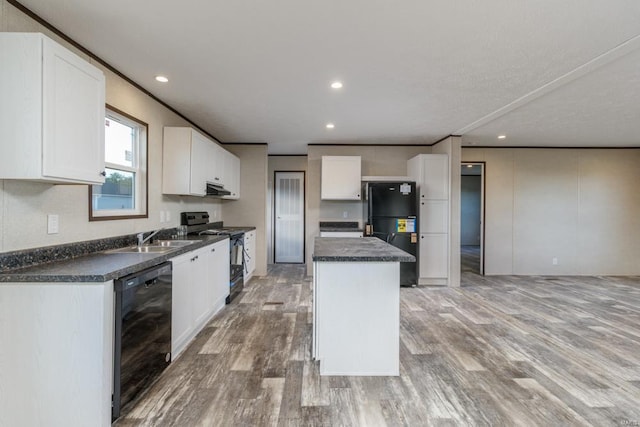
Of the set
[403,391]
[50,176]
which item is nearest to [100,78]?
[50,176]

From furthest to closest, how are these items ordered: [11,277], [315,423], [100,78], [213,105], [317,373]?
[213,105] → [317,373] → [100,78] → [315,423] → [11,277]

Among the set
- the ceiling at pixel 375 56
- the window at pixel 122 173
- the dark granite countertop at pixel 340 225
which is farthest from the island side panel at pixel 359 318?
the dark granite countertop at pixel 340 225

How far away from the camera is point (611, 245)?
5.83 m

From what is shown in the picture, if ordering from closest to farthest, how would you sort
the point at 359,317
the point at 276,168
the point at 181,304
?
the point at 359,317
the point at 181,304
the point at 276,168

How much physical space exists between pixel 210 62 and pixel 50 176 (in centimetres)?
145

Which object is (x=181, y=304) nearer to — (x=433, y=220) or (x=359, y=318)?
(x=359, y=318)

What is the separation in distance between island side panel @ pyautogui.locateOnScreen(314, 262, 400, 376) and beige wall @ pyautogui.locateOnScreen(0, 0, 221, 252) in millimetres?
1837

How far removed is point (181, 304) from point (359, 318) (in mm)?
1506

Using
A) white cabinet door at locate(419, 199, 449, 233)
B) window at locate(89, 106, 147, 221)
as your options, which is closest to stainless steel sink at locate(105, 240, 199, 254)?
window at locate(89, 106, 147, 221)

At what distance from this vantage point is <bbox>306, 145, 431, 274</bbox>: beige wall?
5590 millimetres

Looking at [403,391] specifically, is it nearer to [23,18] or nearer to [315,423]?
[315,423]

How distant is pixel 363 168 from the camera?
18.4 ft

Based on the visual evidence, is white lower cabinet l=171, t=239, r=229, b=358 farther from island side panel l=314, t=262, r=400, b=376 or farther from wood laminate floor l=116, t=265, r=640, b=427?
island side panel l=314, t=262, r=400, b=376

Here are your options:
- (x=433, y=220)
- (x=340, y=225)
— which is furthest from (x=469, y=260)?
(x=340, y=225)
